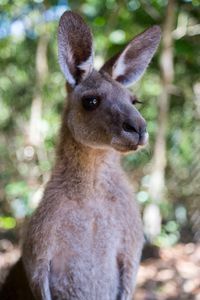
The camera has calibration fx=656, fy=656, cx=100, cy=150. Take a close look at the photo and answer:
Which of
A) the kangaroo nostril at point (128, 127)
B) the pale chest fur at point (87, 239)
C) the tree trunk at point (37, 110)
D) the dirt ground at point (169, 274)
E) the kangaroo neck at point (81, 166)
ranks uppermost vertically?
the kangaroo nostril at point (128, 127)

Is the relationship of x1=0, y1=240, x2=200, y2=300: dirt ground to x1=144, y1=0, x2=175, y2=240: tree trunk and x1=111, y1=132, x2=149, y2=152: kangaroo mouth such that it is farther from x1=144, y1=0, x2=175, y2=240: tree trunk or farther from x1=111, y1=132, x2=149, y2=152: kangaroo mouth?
x1=111, y1=132, x2=149, y2=152: kangaroo mouth

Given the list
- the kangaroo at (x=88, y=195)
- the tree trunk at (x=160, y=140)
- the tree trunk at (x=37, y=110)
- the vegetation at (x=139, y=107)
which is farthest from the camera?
the tree trunk at (x=37, y=110)

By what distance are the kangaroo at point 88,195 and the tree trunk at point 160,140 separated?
2.35 meters

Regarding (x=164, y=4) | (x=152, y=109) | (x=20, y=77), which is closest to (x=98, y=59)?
(x=164, y=4)

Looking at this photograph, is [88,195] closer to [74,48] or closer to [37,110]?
[74,48]

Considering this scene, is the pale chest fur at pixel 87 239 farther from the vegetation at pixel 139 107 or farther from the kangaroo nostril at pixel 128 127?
the vegetation at pixel 139 107

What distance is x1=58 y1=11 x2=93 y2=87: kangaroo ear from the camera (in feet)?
9.77

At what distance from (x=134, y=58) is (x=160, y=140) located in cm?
262

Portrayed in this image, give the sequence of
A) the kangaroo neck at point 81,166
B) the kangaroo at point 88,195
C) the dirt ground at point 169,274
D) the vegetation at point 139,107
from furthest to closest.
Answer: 1. the vegetation at point 139,107
2. the dirt ground at point 169,274
3. the kangaroo neck at point 81,166
4. the kangaroo at point 88,195

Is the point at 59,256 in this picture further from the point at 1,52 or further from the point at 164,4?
the point at 1,52

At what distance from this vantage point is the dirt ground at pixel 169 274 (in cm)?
522

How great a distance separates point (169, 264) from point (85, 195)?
2.98 meters

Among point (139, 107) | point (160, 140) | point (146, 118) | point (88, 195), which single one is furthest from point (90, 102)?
point (146, 118)

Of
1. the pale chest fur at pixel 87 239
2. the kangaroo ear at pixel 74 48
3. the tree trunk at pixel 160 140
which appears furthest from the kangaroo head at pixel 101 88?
the tree trunk at pixel 160 140
